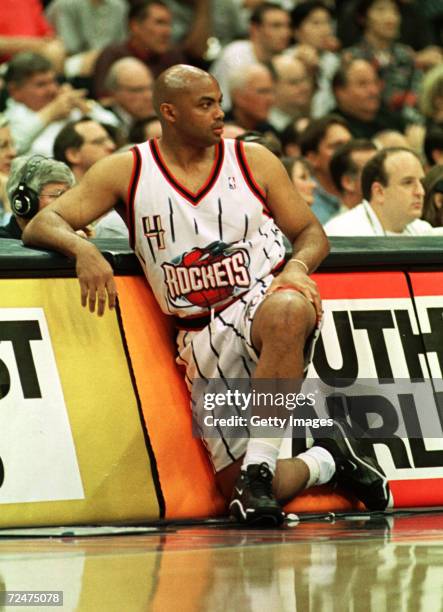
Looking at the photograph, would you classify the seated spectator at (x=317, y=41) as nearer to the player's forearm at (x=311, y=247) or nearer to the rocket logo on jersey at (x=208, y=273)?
the player's forearm at (x=311, y=247)

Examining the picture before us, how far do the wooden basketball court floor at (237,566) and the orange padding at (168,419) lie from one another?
181 millimetres

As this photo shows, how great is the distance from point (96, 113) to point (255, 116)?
144 cm

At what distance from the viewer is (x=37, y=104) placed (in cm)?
1017

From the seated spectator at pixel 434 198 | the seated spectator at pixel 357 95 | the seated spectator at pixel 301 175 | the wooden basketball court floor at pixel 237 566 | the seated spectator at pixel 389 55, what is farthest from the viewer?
→ the seated spectator at pixel 389 55

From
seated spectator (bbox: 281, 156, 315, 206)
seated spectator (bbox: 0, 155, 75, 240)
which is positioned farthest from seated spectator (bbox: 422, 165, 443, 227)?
seated spectator (bbox: 0, 155, 75, 240)

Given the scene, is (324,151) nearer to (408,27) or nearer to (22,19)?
(22,19)

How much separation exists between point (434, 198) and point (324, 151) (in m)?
2.28

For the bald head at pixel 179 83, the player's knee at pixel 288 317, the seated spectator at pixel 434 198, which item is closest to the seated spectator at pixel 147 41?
the seated spectator at pixel 434 198

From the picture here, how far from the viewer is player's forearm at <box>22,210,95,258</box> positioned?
5.36 meters

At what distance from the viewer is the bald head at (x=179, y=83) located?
555 centimetres

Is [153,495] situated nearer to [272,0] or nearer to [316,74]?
[316,74]

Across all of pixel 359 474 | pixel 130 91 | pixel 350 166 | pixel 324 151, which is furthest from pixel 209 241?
pixel 130 91

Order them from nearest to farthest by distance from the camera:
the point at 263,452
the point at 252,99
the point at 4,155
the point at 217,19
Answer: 1. the point at 263,452
2. the point at 4,155
3. the point at 252,99
4. the point at 217,19
